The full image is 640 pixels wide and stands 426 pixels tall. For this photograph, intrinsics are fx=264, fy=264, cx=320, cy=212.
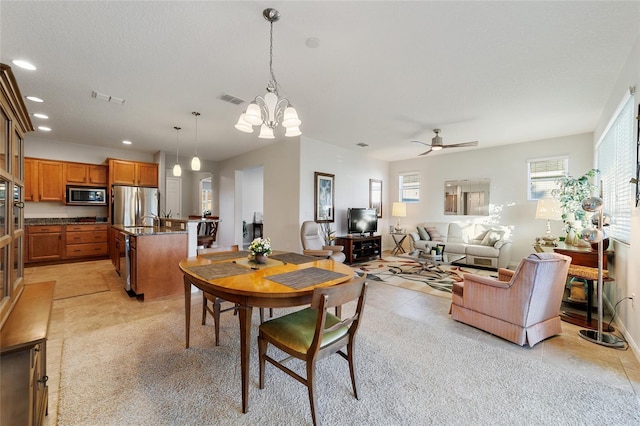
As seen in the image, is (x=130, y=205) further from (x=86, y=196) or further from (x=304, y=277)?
(x=304, y=277)

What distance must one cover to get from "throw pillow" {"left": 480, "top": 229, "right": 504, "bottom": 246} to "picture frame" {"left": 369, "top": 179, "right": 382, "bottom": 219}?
264cm

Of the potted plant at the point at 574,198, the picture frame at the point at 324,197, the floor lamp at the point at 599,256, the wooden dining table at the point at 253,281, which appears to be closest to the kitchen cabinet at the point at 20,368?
the wooden dining table at the point at 253,281

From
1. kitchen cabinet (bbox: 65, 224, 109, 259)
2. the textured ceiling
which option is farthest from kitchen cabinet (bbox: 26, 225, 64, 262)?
the textured ceiling

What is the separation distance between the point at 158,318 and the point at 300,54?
3135 millimetres

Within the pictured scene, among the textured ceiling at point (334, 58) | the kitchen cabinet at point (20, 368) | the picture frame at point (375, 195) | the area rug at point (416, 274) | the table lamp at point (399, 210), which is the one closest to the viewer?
the kitchen cabinet at point (20, 368)

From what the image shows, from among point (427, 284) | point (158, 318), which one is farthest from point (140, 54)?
point (427, 284)

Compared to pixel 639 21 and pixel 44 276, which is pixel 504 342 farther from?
pixel 44 276

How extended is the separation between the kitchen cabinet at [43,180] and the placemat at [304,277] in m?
6.45

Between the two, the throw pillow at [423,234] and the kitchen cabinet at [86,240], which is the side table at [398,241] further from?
the kitchen cabinet at [86,240]

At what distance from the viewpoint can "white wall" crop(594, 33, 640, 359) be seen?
2.30m

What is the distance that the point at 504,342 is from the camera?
→ 249 cm

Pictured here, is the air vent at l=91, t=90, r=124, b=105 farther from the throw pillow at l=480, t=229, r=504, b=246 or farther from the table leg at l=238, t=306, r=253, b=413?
the throw pillow at l=480, t=229, r=504, b=246

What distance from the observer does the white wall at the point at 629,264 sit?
2.30 meters

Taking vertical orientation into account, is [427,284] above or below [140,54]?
below
